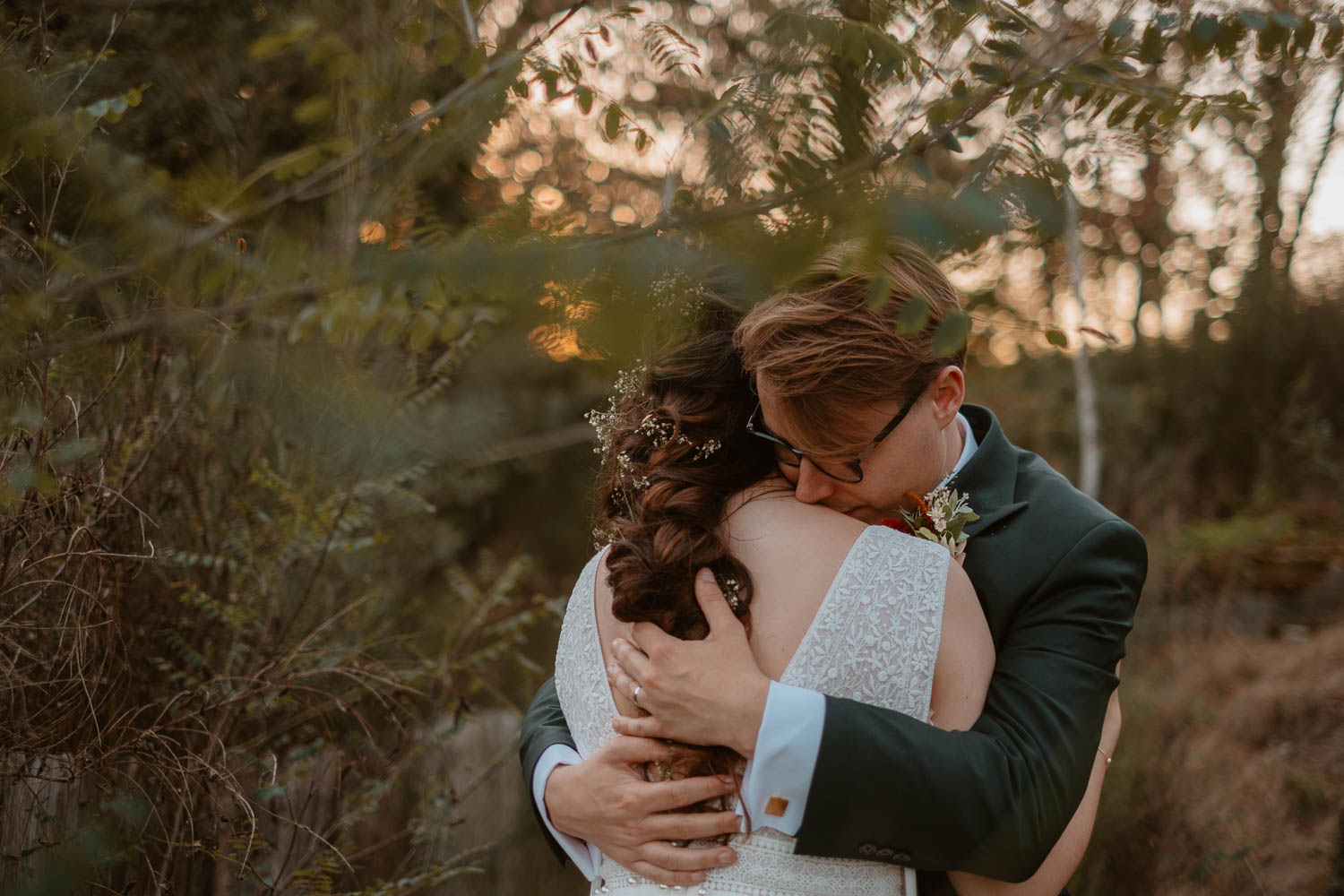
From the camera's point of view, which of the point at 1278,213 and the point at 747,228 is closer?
the point at 747,228

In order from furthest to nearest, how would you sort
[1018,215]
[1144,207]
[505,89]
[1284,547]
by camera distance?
[1144,207], [1284,547], [505,89], [1018,215]

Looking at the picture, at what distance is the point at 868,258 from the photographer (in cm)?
80

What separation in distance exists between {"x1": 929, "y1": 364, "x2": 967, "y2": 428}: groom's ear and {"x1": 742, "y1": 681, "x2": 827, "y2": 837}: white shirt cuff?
79cm

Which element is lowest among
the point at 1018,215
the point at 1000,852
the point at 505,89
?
the point at 1000,852

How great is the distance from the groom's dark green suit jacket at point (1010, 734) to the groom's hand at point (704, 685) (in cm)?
15

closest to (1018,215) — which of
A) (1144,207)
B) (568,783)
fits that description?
(568,783)

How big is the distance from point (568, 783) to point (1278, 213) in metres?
9.40

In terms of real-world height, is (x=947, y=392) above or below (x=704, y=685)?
above

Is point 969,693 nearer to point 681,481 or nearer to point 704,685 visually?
point 704,685

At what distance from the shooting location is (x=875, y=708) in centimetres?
176

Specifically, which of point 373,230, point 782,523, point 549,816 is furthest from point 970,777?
point 373,230

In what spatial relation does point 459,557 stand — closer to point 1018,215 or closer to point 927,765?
point 927,765

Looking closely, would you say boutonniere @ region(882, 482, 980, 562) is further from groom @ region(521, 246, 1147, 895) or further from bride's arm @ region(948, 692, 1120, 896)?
bride's arm @ region(948, 692, 1120, 896)

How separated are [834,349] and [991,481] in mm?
648
